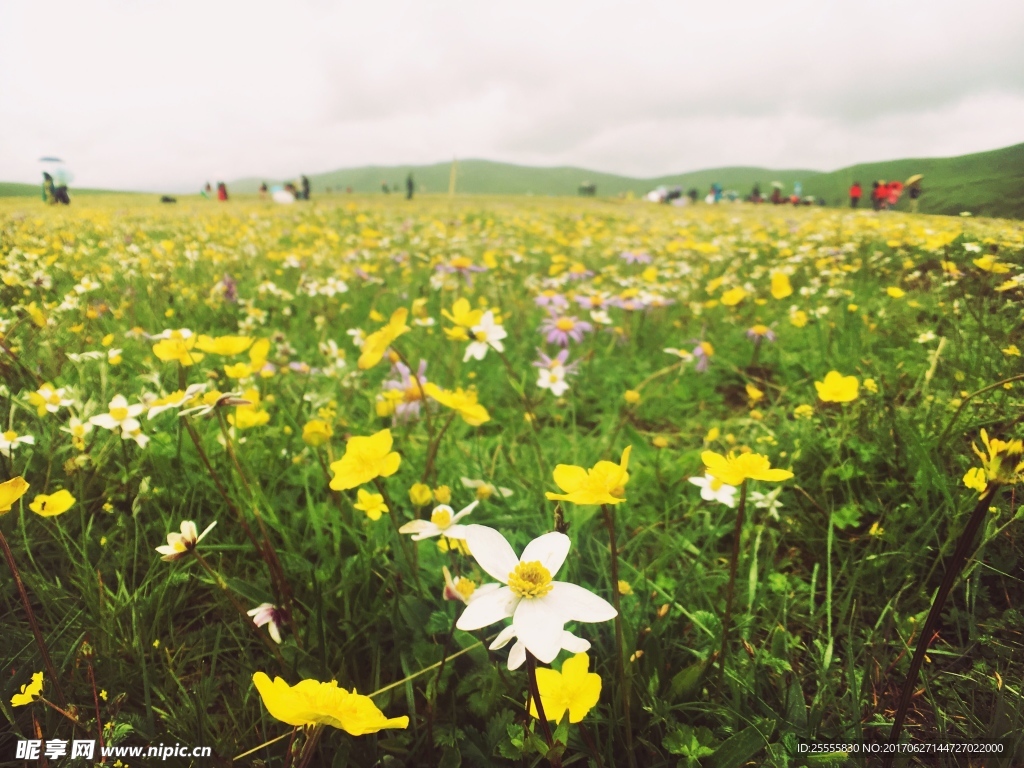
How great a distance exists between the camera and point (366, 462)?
1046 millimetres

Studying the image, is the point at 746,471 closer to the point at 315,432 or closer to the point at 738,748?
the point at 738,748

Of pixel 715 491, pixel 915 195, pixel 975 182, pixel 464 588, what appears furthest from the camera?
pixel 915 195

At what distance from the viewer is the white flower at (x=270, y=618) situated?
114 cm

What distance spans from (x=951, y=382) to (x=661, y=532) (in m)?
1.20

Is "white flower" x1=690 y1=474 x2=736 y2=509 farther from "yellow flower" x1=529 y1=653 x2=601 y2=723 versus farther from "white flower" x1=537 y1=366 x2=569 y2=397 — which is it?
"white flower" x1=537 y1=366 x2=569 y2=397

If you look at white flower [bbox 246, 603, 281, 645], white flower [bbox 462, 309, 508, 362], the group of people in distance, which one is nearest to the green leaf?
white flower [bbox 246, 603, 281, 645]

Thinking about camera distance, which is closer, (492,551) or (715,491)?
(492,551)

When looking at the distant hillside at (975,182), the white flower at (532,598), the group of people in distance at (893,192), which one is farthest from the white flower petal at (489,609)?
the group of people in distance at (893,192)

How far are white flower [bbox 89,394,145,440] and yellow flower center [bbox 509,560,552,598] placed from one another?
1.26 metres

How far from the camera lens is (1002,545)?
1.24 meters

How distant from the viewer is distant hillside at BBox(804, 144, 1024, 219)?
1.93 m

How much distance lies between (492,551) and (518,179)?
13430 centimetres

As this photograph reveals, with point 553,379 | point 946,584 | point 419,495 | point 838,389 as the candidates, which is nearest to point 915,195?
point 838,389

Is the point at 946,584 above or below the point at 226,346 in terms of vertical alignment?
below
